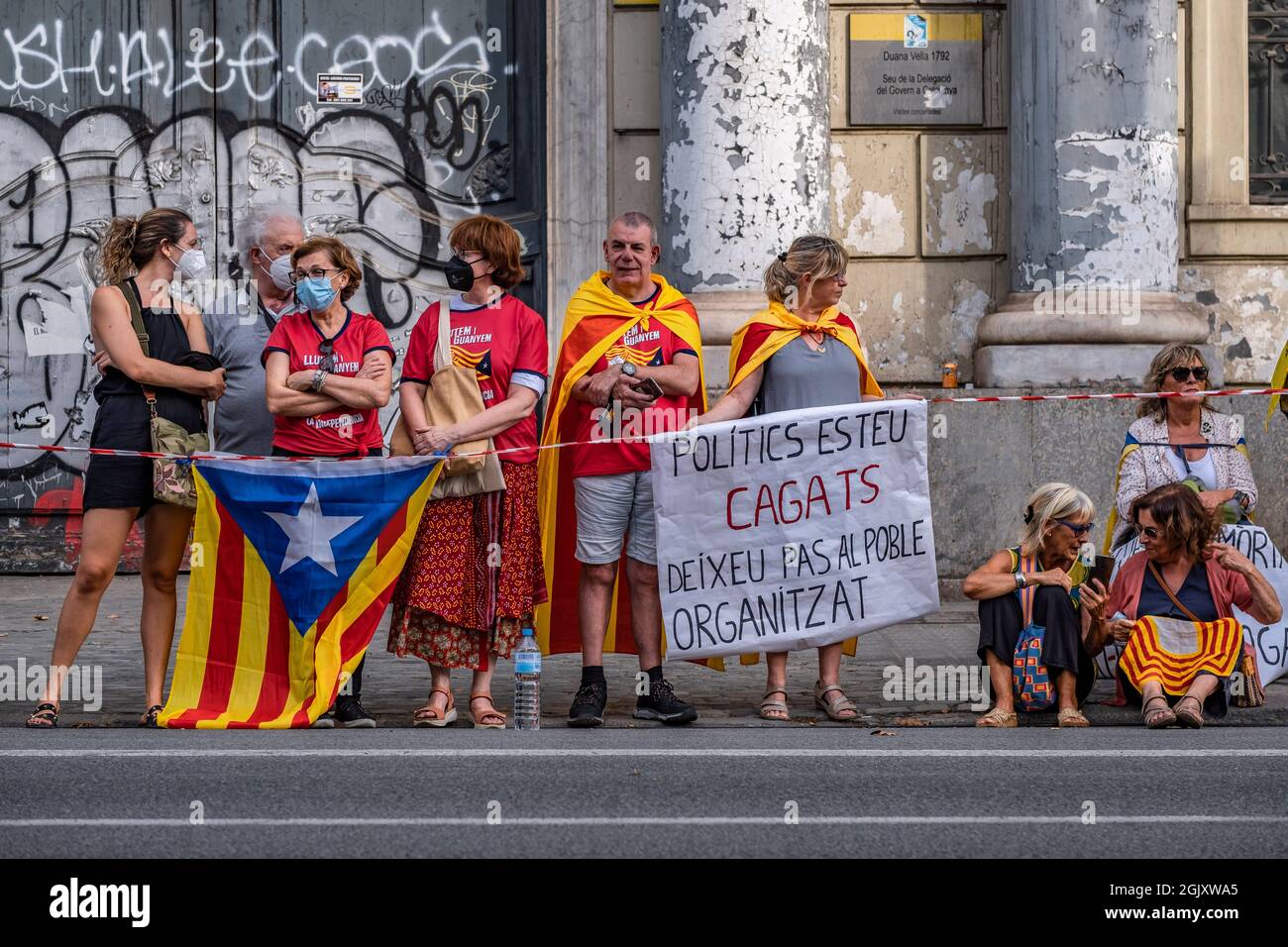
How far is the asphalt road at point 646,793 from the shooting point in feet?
16.2

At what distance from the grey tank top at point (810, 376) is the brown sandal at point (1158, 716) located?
168cm

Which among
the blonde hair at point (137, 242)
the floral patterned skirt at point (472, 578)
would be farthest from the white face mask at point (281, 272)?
the floral patterned skirt at point (472, 578)

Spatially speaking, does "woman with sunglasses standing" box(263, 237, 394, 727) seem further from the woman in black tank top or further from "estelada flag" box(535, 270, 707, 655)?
"estelada flag" box(535, 270, 707, 655)

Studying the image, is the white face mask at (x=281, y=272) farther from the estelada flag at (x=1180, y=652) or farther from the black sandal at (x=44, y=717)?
the estelada flag at (x=1180, y=652)

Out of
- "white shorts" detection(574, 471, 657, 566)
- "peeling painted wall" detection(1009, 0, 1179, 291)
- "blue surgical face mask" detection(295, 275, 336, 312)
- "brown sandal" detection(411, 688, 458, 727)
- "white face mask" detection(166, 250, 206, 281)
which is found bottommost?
"brown sandal" detection(411, 688, 458, 727)

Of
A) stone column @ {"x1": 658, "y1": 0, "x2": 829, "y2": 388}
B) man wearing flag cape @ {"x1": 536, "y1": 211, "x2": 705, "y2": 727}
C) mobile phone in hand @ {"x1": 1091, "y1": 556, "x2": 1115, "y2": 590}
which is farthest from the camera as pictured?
stone column @ {"x1": 658, "y1": 0, "x2": 829, "y2": 388}

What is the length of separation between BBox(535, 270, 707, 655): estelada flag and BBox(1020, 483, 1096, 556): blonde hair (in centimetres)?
141

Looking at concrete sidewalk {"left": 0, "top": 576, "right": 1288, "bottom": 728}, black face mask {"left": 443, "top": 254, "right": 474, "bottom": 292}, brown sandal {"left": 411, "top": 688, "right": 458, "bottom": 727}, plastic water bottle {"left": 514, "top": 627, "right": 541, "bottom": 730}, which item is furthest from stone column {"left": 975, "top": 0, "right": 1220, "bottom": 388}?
brown sandal {"left": 411, "top": 688, "right": 458, "bottom": 727}

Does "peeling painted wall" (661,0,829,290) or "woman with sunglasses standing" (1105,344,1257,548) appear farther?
"peeling painted wall" (661,0,829,290)

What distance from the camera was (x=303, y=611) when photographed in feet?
24.2

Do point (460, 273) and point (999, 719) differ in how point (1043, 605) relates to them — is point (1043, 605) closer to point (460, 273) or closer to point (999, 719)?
point (999, 719)

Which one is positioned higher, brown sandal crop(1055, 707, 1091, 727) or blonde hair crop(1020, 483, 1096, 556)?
blonde hair crop(1020, 483, 1096, 556)

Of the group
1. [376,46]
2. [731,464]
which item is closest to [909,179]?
[376,46]

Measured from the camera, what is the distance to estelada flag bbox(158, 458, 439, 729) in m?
7.38
